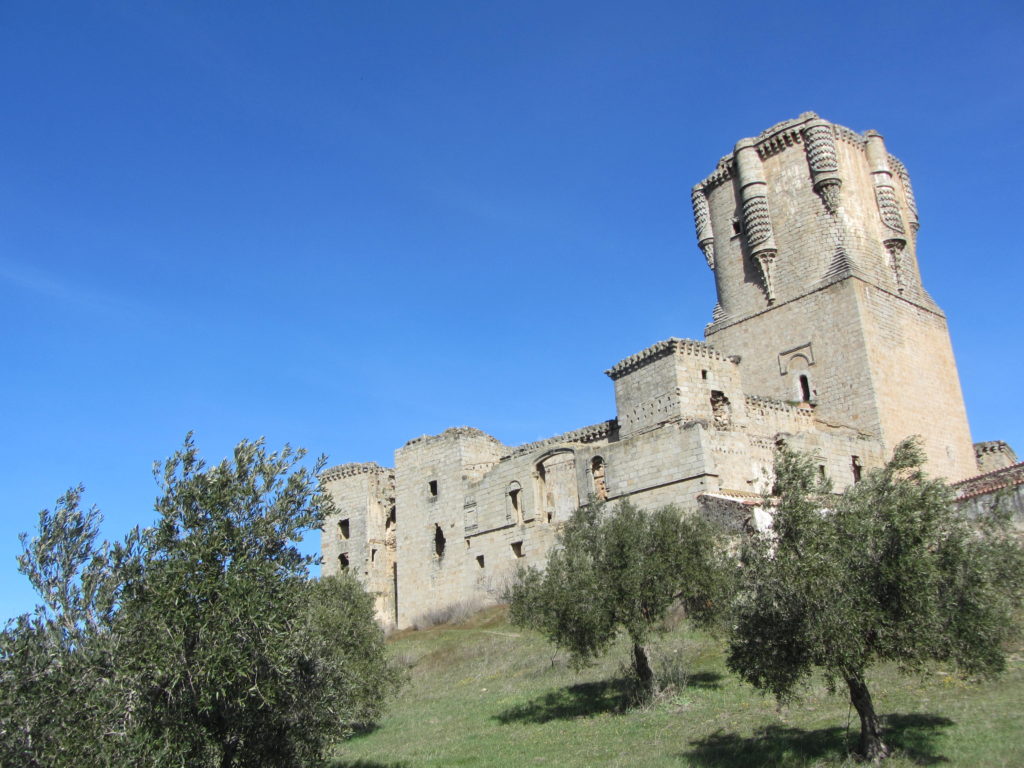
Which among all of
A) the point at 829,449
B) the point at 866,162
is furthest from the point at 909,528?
the point at 866,162

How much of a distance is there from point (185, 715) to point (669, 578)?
9209 millimetres

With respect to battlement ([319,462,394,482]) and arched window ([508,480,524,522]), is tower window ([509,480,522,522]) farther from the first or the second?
battlement ([319,462,394,482])

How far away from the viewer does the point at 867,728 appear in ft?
37.3

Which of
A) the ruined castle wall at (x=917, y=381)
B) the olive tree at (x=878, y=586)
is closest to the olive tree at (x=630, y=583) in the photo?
the olive tree at (x=878, y=586)

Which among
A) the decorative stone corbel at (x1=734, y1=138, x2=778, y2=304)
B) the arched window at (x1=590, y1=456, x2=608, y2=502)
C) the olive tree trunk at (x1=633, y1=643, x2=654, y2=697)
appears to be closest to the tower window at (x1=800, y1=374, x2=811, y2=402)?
the decorative stone corbel at (x1=734, y1=138, x2=778, y2=304)

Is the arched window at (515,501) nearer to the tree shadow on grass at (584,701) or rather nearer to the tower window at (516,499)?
the tower window at (516,499)

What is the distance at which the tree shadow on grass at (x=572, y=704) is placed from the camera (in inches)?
671

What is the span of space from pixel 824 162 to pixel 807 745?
28.3m

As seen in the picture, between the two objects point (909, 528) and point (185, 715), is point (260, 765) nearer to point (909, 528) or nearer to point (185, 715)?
point (185, 715)

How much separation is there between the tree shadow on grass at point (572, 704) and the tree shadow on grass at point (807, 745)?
12.3 ft

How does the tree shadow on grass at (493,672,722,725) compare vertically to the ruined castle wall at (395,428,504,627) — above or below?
below

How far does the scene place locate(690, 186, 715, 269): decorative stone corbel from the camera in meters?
40.0

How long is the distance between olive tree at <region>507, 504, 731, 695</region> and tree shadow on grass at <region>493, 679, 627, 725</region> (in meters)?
0.88

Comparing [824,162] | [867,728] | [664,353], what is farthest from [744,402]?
[867,728]
